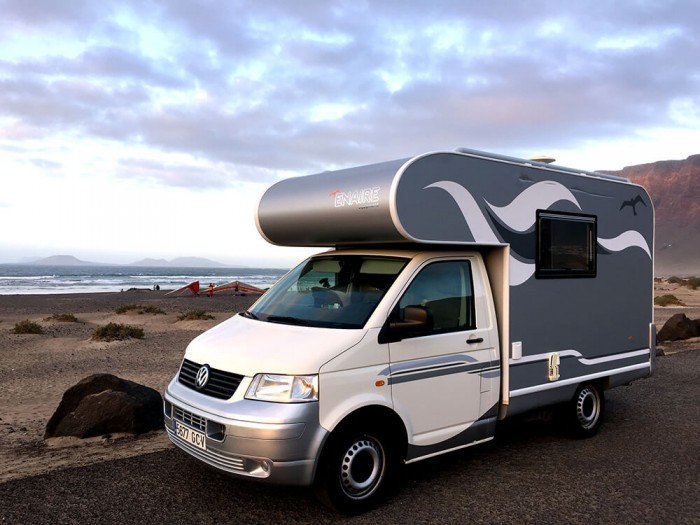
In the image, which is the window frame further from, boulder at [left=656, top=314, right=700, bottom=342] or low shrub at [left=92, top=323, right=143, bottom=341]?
boulder at [left=656, top=314, right=700, bottom=342]

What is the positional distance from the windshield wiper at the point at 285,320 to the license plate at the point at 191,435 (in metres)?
1.16

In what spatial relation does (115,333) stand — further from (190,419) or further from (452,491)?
(452,491)

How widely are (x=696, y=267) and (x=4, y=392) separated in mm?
121775

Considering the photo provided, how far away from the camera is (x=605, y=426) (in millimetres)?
7820

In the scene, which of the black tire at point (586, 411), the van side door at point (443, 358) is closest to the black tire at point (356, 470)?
the van side door at point (443, 358)

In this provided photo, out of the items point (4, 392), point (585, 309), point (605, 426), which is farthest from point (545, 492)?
point (4, 392)

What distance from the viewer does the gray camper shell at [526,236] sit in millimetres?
5359

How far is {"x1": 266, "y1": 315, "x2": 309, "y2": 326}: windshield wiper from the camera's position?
5.37m

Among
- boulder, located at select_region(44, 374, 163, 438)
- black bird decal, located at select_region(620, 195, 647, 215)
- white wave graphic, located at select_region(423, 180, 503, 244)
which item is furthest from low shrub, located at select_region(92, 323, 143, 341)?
black bird decal, located at select_region(620, 195, 647, 215)

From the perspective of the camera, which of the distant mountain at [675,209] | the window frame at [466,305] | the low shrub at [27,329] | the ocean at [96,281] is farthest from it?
the distant mountain at [675,209]

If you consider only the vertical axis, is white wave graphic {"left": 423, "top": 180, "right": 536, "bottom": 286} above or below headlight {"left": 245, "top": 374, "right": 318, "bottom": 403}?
above

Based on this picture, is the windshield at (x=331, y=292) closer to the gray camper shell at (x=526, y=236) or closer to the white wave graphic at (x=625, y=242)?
the gray camper shell at (x=526, y=236)

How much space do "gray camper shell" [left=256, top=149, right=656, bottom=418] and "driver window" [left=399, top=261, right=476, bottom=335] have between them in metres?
0.23

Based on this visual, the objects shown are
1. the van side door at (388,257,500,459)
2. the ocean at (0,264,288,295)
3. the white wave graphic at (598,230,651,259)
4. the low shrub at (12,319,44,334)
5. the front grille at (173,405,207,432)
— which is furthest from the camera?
the ocean at (0,264,288,295)
